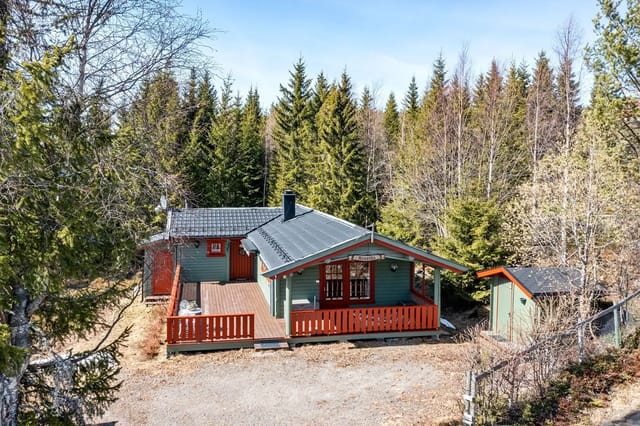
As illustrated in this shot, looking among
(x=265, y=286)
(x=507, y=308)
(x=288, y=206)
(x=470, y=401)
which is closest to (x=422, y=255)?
(x=507, y=308)

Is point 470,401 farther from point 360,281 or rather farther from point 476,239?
point 476,239

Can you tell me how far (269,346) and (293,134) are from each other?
2265 cm

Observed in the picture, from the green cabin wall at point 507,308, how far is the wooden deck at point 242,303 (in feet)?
21.5

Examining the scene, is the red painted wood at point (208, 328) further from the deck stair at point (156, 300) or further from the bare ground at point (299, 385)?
the deck stair at point (156, 300)

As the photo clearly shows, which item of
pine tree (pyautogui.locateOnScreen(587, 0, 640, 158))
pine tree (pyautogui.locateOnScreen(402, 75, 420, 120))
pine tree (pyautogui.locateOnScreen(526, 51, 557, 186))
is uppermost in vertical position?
pine tree (pyautogui.locateOnScreen(402, 75, 420, 120))

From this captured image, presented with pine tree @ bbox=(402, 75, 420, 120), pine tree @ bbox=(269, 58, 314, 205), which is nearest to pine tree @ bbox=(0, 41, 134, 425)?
pine tree @ bbox=(269, 58, 314, 205)

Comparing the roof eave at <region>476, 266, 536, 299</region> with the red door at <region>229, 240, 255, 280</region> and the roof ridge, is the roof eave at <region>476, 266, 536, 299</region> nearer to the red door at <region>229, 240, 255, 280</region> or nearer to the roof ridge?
the roof ridge

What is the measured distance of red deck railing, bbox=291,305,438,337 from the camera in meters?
12.6

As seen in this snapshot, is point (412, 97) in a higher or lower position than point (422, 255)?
higher

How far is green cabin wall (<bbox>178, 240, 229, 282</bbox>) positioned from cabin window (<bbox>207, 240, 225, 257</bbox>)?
0.14 m

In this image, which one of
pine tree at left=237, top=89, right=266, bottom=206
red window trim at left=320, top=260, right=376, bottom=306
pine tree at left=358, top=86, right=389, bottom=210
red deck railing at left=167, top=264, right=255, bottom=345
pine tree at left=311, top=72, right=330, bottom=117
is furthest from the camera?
pine tree at left=311, top=72, right=330, bottom=117

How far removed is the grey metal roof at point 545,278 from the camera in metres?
11.7

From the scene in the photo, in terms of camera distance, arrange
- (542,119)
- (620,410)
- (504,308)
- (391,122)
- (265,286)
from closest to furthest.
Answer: (620,410) → (504,308) → (265,286) → (542,119) → (391,122)

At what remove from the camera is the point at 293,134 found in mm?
32656
